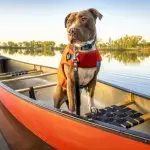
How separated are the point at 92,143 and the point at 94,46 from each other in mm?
1715

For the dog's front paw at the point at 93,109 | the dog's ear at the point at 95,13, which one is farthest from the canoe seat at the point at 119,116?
the dog's ear at the point at 95,13

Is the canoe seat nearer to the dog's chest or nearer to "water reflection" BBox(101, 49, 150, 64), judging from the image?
the dog's chest

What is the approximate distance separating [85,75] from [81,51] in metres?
0.47

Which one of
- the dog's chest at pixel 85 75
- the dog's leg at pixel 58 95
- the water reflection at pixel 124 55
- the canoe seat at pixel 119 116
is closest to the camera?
the canoe seat at pixel 119 116

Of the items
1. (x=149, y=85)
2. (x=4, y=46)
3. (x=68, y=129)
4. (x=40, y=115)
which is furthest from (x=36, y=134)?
(x=4, y=46)

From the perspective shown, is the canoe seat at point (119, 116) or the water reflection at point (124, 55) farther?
the water reflection at point (124, 55)

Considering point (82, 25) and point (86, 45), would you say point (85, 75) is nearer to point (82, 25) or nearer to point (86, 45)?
point (86, 45)

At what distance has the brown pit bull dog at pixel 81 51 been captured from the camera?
4707 mm

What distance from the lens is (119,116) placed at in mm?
5262

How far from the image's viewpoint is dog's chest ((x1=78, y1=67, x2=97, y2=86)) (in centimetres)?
516

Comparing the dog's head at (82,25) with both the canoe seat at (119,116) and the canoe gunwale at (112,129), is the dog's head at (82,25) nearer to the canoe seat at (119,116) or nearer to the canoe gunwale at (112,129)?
the canoe gunwale at (112,129)

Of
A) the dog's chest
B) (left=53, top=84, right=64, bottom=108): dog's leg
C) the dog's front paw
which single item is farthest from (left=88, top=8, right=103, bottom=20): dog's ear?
the dog's front paw

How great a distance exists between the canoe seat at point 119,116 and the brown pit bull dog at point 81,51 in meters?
0.49

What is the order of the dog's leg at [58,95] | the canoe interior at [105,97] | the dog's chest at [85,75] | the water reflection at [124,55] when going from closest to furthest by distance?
the dog's chest at [85,75], the canoe interior at [105,97], the dog's leg at [58,95], the water reflection at [124,55]
